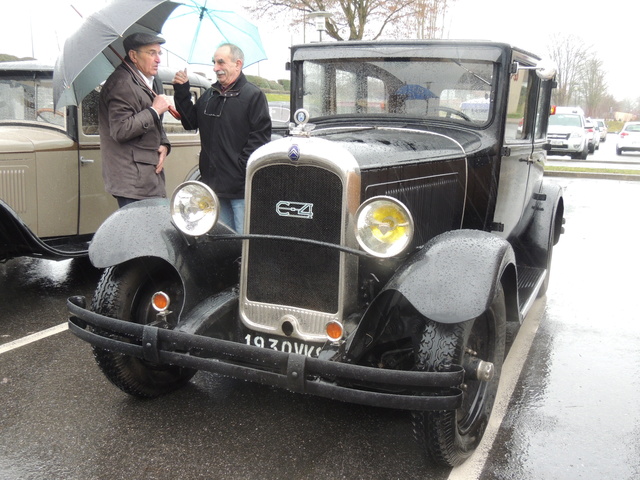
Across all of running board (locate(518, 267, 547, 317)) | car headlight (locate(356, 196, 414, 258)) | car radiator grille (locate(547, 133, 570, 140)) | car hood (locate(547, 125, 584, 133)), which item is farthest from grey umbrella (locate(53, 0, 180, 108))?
car hood (locate(547, 125, 584, 133))

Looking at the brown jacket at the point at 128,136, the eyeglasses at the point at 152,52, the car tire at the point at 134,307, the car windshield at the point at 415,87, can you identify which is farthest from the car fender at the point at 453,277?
the eyeglasses at the point at 152,52

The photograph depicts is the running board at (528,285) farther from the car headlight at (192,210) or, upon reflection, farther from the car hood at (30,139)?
the car hood at (30,139)

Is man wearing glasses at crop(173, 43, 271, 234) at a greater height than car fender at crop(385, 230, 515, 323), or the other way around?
man wearing glasses at crop(173, 43, 271, 234)

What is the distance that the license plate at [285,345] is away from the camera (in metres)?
2.74

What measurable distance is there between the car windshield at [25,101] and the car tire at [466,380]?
392 centimetres

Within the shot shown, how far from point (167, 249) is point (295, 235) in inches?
26.0

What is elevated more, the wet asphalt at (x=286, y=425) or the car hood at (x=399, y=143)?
the car hood at (x=399, y=143)

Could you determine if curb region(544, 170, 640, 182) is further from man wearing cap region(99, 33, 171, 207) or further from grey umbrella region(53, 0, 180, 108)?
grey umbrella region(53, 0, 180, 108)

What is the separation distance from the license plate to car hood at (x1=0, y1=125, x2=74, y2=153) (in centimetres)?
281

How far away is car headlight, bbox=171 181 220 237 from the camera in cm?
288

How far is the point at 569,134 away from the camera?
20.0 m

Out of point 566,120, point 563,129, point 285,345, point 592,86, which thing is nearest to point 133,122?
point 285,345

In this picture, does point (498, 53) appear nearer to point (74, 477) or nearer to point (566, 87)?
point (74, 477)

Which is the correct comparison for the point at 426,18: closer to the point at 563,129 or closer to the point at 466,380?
the point at 563,129
